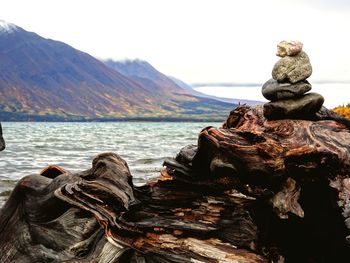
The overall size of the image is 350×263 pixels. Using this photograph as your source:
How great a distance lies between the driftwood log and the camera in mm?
8930

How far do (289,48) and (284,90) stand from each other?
0.88m

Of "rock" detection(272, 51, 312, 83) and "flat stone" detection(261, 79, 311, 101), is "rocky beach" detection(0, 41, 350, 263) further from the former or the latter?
"rock" detection(272, 51, 312, 83)

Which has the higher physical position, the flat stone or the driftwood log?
the flat stone

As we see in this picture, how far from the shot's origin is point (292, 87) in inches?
425

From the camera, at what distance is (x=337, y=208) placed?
920cm

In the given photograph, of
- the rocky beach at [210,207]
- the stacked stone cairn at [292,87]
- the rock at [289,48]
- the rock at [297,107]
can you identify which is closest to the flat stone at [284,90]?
the stacked stone cairn at [292,87]

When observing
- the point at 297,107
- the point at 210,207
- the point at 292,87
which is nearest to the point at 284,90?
the point at 292,87

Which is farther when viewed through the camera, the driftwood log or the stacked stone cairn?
the stacked stone cairn

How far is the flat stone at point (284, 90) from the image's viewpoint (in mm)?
10773

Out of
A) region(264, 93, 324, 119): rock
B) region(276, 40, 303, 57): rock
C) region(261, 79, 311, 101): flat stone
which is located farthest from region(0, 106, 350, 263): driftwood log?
region(276, 40, 303, 57): rock

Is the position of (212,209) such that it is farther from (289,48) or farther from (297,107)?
(289,48)

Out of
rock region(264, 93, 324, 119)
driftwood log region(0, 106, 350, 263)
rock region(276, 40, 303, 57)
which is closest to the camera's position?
driftwood log region(0, 106, 350, 263)

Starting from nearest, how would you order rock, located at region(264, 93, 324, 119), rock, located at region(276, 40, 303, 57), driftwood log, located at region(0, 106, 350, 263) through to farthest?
driftwood log, located at region(0, 106, 350, 263)
rock, located at region(264, 93, 324, 119)
rock, located at region(276, 40, 303, 57)

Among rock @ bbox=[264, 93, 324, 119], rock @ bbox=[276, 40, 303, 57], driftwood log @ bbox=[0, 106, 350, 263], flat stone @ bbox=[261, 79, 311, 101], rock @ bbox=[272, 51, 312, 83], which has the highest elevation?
rock @ bbox=[276, 40, 303, 57]
